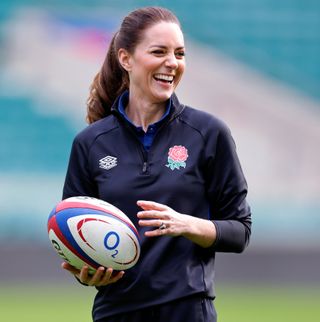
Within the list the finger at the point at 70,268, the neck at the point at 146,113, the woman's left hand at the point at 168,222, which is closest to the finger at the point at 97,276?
the finger at the point at 70,268

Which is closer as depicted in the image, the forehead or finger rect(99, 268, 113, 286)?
finger rect(99, 268, 113, 286)

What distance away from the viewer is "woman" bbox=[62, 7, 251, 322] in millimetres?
4059

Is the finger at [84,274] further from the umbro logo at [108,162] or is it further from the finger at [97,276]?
the umbro logo at [108,162]

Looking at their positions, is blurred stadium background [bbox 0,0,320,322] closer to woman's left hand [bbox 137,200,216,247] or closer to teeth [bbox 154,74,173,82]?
teeth [bbox 154,74,173,82]

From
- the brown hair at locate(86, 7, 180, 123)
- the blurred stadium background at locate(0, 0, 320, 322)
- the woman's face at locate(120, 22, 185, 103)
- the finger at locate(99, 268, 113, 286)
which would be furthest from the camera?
the blurred stadium background at locate(0, 0, 320, 322)

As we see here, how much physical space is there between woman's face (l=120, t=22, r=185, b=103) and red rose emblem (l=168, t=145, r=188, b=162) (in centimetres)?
24

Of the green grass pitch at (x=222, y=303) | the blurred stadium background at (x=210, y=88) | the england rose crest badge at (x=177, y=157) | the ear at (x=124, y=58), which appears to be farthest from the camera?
the blurred stadium background at (x=210, y=88)

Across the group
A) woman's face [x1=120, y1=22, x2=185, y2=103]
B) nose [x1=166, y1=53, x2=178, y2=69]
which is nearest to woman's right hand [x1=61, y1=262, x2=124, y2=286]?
woman's face [x1=120, y1=22, x2=185, y2=103]

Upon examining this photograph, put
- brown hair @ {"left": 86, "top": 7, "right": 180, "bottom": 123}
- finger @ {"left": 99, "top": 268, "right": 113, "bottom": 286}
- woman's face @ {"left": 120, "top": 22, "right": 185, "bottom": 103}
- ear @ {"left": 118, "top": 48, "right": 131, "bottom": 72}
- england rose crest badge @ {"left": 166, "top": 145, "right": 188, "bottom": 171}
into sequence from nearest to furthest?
finger @ {"left": 99, "top": 268, "right": 113, "bottom": 286}
england rose crest badge @ {"left": 166, "top": 145, "right": 188, "bottom": 171}
woman's face @ {"left": 120, "top": 22, "right": 185, "bottom": 103}
ear @ {"left": 118, "top": 48, "right": 131, "bottom": 72}
brown hair @ {"left": 86, "top": 7, "right": 180, "bottom": 123}

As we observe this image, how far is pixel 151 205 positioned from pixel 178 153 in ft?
1.17

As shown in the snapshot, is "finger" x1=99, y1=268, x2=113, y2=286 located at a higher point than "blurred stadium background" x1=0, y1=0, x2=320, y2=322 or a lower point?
lower

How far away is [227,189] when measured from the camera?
13.6ft

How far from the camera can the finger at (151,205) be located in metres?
3.87

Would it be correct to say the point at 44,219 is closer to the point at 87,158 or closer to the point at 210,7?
the point at 210,7
